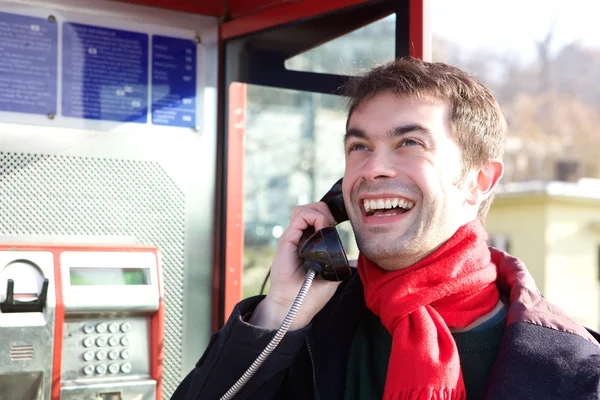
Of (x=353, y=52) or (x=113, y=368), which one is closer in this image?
(x=113, y=368)

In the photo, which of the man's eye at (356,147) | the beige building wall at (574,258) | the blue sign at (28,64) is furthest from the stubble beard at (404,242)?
the beige building wall at (574,258)

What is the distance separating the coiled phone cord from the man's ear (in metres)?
0.46

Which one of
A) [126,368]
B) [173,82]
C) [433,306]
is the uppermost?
[173,82]

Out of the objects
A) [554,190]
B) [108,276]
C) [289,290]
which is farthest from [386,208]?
[554,190]

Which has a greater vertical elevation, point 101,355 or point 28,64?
point 28,64

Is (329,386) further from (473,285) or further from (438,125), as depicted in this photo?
(438,125)

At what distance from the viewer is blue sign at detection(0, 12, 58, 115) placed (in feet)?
8.47

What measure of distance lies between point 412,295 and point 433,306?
8 cm

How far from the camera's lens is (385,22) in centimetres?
260

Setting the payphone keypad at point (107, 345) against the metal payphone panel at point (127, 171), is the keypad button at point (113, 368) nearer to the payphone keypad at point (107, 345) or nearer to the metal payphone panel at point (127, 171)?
the payphone keypad at point (107, 345)

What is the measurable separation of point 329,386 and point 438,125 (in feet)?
2.25

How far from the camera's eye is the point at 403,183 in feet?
6.79

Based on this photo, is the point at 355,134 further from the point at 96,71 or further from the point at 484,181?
the point at 96,71

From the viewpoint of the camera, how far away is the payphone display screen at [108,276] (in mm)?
2424
